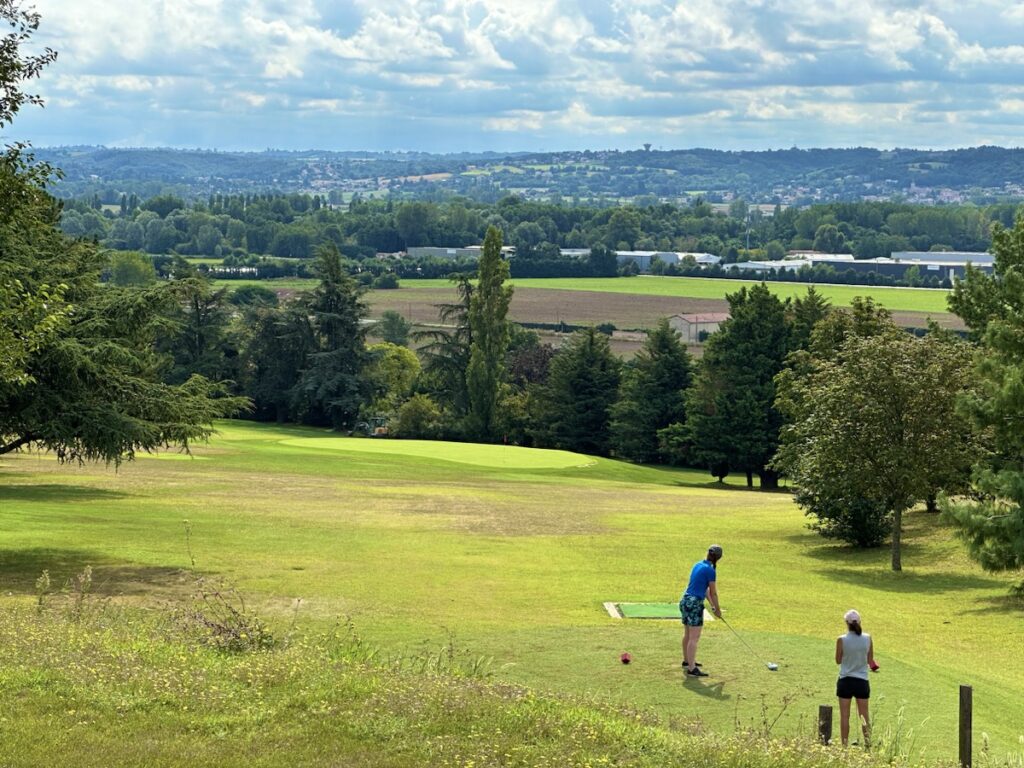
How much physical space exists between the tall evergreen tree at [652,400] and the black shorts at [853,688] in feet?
202

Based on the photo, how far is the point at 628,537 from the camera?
36844mm

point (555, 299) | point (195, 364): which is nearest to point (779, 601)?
point (195, 364)

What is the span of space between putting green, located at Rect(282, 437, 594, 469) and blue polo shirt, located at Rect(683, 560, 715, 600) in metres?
40.3

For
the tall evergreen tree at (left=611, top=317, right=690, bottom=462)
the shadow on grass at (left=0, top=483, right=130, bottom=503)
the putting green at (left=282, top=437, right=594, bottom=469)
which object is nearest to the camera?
the shadow on grass at (left=0, top=483, right=130, bottom=503)

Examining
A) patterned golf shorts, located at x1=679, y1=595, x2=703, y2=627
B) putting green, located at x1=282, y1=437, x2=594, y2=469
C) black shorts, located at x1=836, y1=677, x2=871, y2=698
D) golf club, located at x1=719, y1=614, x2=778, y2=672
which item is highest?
patterned golf shorts, located at x1=679, y1=595, x2=703, y2=627

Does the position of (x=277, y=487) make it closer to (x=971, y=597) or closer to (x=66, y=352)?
(x=66, y=352)

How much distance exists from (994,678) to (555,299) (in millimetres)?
174992

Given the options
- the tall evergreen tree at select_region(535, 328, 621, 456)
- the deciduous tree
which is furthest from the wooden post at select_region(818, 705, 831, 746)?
the tall evergreen tree at select_region(535, 328, 621, 456)

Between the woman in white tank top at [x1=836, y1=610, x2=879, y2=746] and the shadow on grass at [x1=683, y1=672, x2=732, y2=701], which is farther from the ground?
the woman in white tank top at [x1=836, y1=610, x2=879, y2=746]

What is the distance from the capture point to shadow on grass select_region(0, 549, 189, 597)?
83.2 feet

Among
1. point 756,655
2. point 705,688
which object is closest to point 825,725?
point 705,688

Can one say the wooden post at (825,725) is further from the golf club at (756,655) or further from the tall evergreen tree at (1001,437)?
the tall evergreen tree at (1001,437)

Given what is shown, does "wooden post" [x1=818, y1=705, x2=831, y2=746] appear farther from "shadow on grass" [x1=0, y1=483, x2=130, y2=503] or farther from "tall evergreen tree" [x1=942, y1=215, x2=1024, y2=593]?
"shadow on grass" [x1=0, y1=483, x2=130, y2=503]

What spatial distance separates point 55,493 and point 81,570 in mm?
13740
